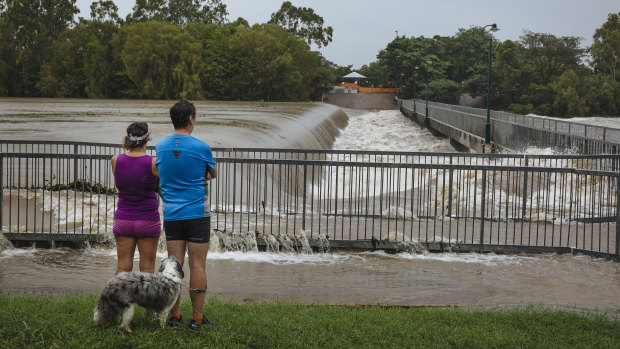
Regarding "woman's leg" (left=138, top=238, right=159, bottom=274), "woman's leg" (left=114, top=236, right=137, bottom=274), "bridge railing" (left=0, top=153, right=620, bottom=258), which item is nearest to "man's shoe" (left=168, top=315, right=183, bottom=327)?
"woman's leg" (left=138, top=238, right=159, bottom=274)

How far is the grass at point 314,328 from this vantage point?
18.2 ft

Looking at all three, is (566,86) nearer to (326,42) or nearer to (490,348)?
(326,42)

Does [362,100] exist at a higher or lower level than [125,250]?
higher

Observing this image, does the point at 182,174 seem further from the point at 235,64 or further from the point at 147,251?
the point at 235,64

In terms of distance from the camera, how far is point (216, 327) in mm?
5969

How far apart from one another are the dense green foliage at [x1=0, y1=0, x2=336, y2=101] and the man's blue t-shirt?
8484 cm

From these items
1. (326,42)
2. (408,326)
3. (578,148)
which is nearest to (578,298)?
(408,326)

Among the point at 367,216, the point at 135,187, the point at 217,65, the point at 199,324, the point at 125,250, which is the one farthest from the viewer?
the point at 217,65

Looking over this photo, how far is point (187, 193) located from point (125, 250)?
0.87 meters

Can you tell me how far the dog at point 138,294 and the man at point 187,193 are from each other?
26cm

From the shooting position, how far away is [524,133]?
32312mm

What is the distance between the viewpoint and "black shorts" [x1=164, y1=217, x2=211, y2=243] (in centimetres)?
584

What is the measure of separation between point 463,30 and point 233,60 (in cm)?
5333

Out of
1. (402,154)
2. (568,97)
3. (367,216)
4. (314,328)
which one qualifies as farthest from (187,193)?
(568,97)
